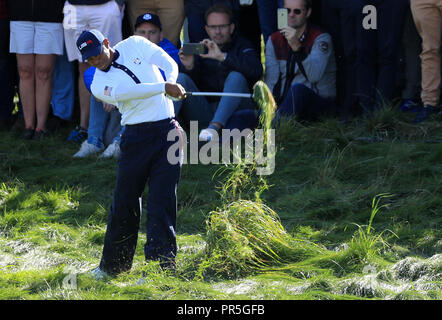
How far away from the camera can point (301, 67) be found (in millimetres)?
7734

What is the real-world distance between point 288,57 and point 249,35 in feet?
3.00

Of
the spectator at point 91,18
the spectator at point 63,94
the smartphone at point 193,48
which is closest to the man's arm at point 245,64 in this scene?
the smartphone at point 193,48

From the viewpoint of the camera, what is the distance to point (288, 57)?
7.88 meters

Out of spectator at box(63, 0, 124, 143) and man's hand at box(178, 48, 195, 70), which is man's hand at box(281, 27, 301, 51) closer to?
man's hand at box(178, 48, 195, 70)

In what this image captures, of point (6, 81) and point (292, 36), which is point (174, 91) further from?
point (6, 81)

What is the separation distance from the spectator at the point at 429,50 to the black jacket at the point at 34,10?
3797 millimetres

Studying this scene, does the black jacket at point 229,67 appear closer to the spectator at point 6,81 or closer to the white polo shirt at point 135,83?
the spectator at point 6,81

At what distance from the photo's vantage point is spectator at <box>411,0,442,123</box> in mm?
7379

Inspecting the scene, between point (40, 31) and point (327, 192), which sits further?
point (40, 31)

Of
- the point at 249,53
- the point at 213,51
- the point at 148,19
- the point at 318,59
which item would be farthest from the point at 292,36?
the point at 148,19

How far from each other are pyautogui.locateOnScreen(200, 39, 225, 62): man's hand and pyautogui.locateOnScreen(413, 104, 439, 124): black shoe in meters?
2.05

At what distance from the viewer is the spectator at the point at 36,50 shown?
819 cm

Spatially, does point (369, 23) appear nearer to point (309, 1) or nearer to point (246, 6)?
point (309, 1)

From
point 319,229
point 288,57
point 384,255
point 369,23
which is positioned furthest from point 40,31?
point 384,255
